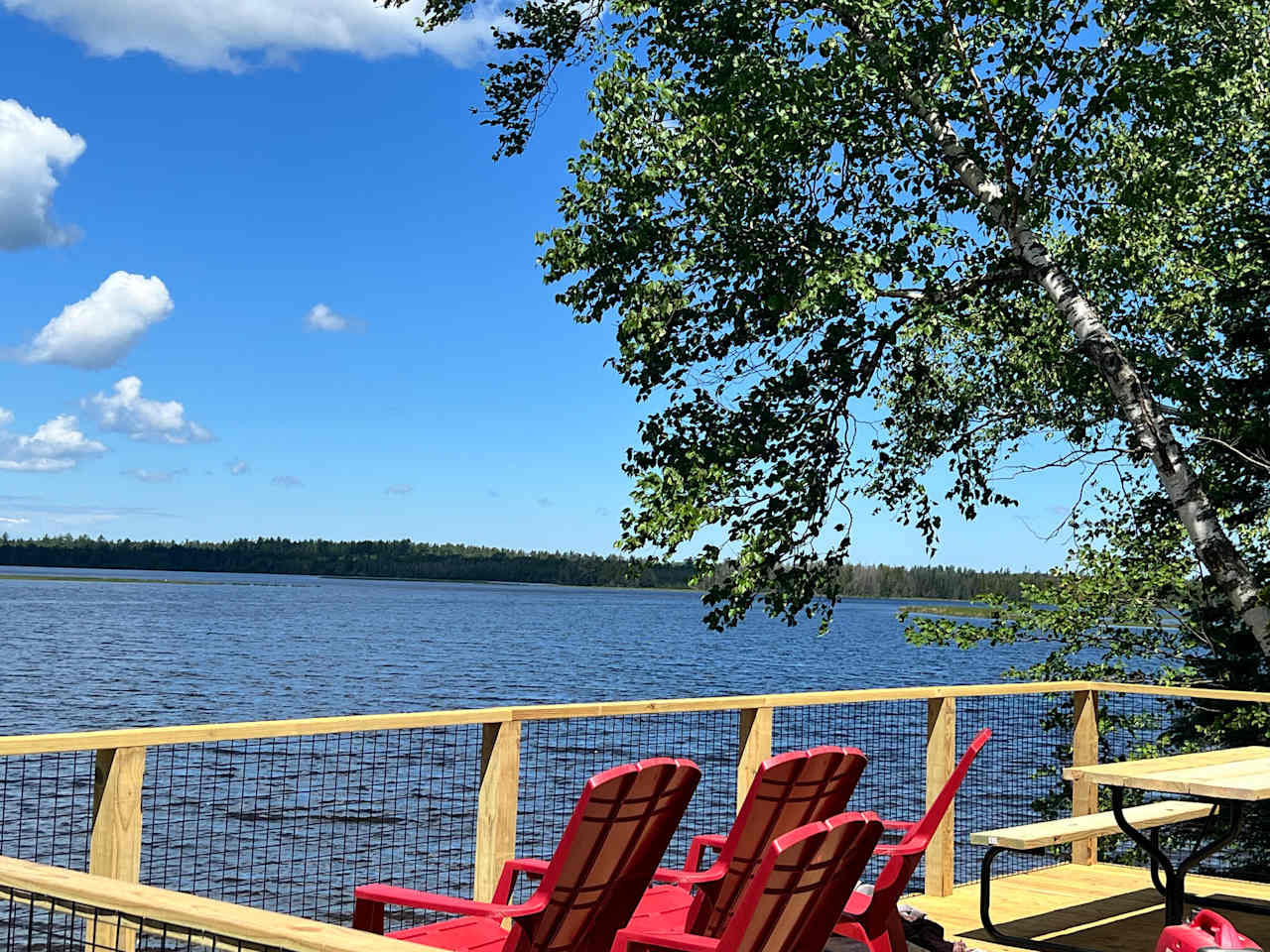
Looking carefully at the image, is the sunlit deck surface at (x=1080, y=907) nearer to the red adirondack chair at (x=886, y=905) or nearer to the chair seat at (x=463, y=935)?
the red adirondack chair at (x=886, y=905)

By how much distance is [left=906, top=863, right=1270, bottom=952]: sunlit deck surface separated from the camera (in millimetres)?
5734

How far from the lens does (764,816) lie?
3.87 meters

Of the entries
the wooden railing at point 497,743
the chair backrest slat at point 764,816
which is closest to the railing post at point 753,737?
the wooden railing at point 497,743

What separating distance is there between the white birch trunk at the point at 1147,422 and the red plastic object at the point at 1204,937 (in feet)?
20.8

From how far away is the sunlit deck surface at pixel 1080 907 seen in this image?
5734 mm

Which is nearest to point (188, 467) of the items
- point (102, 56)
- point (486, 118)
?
point (102, 56)

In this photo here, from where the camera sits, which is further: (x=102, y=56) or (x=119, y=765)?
(x=102, y=56)

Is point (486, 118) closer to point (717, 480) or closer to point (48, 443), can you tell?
point (717, 480)

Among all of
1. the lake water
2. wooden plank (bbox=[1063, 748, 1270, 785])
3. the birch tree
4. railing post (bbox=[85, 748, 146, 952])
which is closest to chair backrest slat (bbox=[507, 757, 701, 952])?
railing post (bbox=[85, 748, 146, 952])

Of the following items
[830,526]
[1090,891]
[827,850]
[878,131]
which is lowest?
[1090,891]

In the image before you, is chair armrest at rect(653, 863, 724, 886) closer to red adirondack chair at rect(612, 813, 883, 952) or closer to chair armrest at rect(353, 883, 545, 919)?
chair armrest at rect(353, 883, 545, 919)

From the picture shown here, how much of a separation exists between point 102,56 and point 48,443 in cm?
3448

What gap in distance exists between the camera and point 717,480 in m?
10.2

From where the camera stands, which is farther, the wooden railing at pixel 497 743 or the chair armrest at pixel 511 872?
the chair armrest at pixel 511 872
